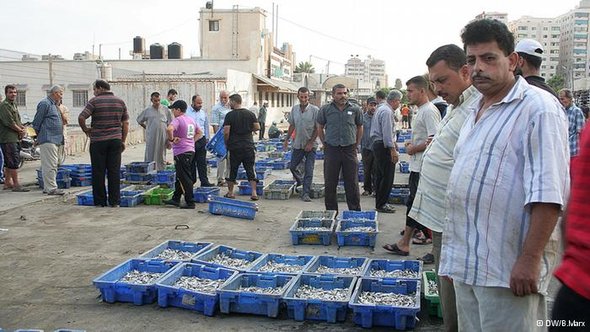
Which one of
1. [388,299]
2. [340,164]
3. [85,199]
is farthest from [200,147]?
[388,299]

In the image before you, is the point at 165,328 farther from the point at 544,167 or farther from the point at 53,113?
the point at 53,113

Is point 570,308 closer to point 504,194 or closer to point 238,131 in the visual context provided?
point 504,194

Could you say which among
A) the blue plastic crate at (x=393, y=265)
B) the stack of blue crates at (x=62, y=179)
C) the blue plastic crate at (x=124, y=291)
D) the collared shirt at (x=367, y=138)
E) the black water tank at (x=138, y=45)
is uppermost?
the black water tank at (x=138, y=45)

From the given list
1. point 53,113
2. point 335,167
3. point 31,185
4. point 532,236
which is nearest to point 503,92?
point 532,236

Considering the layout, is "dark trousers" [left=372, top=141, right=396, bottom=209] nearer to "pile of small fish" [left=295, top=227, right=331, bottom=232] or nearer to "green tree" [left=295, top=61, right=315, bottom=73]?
"pile of small fish" [left=295, top=227, right=331, bottom=232]

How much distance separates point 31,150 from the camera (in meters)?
15.2

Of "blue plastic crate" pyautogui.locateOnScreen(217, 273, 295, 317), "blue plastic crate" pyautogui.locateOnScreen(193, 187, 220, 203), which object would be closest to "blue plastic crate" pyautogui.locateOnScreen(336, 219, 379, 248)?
"blue plastic crate" pyautogui.locateOnScreen(217, 273, 295, 317)

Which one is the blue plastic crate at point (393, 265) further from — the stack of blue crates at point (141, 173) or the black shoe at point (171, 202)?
the stack of blue crates at point (141, 173)

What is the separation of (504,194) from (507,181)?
0.19ft

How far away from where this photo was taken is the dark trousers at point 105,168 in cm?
917

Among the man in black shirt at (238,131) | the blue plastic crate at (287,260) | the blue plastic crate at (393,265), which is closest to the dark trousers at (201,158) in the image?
the man in black shirt at (238,131)

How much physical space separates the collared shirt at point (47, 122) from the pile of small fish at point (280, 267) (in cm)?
605

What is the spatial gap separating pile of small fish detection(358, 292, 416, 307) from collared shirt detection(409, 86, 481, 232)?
1183mm

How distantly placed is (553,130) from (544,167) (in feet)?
0.57
